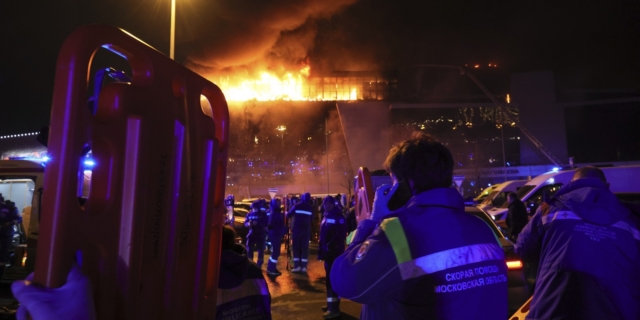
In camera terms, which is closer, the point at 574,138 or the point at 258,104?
the point at 574,138

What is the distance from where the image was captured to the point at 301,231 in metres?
10.2

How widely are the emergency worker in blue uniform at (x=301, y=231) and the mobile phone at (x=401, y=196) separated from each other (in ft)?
Answer: 27.7

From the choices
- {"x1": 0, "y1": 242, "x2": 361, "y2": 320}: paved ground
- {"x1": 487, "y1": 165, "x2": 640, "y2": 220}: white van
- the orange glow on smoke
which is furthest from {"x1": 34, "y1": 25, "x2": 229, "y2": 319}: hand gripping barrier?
the orange glow on smoke

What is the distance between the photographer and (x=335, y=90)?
46156mm

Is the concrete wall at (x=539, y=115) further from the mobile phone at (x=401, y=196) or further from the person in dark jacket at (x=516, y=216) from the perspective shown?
the mobile phone at (x=401, y=196)

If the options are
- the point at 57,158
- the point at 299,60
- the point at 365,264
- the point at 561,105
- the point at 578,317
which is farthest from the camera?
the point at 299,60

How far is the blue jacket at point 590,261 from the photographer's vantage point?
2.64m

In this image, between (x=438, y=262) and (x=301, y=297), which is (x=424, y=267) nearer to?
(x=438, y=262)

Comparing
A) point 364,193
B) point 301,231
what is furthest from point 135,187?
point 301,231

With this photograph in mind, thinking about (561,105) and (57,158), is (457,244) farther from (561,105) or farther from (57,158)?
(561,105)

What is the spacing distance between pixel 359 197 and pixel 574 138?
150ft

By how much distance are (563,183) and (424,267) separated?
39.9 feet

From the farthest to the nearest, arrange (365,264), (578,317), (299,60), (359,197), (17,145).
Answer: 1. (299,60)
2. (17,145)
3. (359,197)
4. (578,317)
5. (365,264)

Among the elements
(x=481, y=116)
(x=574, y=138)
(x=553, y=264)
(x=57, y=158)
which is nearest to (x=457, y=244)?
(x=57, y=158)
